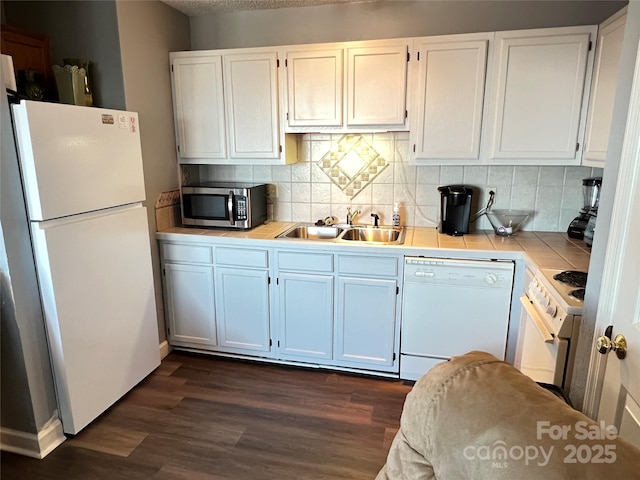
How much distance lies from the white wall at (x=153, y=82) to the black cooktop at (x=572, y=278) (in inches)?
96.0

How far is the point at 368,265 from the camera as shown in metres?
2.53

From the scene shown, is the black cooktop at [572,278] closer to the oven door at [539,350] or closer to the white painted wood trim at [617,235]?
the oven door at [539,350]

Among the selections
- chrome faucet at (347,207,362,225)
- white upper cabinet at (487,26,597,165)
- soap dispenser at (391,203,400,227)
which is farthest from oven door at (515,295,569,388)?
chrome faucet at (347,207,362,225)

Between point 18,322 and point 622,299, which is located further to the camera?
point 18,322

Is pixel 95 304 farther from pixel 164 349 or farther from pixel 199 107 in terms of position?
pixel 199 107

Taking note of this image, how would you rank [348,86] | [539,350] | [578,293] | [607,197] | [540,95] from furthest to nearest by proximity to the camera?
[348,86], [540,95], [539,350], [578,293], [607,197]

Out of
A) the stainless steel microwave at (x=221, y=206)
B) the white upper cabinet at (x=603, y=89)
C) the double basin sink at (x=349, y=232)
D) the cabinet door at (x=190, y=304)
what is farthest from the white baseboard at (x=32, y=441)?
the white upper cabinet at (x=603, y=89)

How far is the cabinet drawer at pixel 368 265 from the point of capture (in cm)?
250

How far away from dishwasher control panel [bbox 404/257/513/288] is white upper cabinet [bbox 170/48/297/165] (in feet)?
3.89

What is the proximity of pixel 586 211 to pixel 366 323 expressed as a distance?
63.0 inches

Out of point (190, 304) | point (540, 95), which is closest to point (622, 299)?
point (540, 95)

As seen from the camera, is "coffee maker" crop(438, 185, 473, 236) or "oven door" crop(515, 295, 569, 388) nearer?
"oven door" crop(515, 295, 569, 388)

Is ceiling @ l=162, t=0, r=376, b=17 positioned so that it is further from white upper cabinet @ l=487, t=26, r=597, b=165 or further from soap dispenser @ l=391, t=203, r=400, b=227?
soap dispenser @ l=391, t=203, r=400, b=227

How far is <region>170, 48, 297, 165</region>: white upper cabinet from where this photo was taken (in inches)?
107
